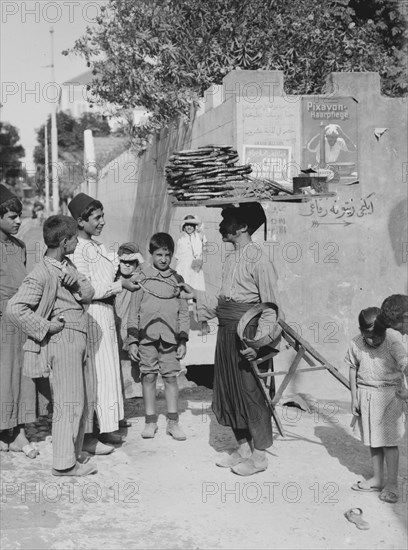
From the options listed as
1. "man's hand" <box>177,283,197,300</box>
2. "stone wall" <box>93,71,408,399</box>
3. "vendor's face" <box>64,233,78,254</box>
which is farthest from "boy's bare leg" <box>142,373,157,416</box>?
"stone wall" <box>93,71,408,399</box>

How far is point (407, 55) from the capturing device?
1246cm

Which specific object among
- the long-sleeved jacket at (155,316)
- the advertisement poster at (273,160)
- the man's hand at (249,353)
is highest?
the advertisement poster at (273,160)

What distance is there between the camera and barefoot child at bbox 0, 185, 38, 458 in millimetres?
5117

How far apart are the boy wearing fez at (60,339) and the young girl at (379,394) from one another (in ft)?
6.07

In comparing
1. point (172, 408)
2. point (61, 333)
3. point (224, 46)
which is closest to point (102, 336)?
point (61, 333)

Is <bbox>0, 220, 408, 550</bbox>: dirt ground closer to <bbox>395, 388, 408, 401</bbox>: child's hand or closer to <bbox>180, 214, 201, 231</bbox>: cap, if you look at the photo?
<bbox>395, 388, 408, 401</bbox>: child's hand

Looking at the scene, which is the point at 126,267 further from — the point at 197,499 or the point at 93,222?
the point at 197,499

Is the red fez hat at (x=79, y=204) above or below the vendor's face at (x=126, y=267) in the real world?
above

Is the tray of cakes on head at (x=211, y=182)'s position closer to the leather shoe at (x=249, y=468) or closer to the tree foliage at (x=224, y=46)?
the leather shoe at (x=249, y=468)

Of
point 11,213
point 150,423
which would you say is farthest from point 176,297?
point 11,213

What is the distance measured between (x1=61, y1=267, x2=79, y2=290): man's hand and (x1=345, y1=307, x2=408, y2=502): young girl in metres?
1.90

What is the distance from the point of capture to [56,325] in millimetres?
4637

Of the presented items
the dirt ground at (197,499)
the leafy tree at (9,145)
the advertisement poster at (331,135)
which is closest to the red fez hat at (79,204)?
the dirt ground at (197,499)

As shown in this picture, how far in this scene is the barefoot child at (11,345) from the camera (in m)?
→ 5.12
